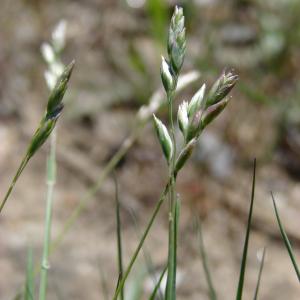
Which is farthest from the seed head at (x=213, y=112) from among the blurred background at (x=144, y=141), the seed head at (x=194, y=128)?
the blurred background at (x=144, y=141)

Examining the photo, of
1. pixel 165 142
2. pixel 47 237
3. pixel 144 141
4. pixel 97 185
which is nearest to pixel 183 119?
pixel 165 142

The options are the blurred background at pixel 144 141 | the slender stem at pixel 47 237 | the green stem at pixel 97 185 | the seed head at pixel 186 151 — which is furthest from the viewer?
the blurred background at pixel 144 141

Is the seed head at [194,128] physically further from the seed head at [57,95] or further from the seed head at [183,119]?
the seed head at [57,95]

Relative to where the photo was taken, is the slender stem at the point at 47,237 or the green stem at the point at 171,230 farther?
the slender stem at the point at 47,237

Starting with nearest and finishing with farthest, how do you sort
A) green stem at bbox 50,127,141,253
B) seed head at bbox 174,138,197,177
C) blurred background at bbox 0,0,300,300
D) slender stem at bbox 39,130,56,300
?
seed head at bbox 174,138,197,177
slender stem at bbox 39,130,56,300
green stem at bbox 50,127,141,253
blurred background at bbox 0,0,300,300

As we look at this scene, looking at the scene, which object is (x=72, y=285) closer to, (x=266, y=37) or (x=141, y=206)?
(x=141, y=206)

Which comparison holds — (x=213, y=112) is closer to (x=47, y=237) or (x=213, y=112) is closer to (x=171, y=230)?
(x=171, y=230)

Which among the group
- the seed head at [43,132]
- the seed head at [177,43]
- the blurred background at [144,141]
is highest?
the blurred background at [144,141]

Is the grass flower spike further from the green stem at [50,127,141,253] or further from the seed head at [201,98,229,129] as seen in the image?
the green stem at [50,127,141,253]

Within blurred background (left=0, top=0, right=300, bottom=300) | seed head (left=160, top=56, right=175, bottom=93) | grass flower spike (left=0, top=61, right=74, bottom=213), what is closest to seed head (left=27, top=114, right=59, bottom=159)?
grass flower spike (left=0, top=61, right=74, bottom=213)
